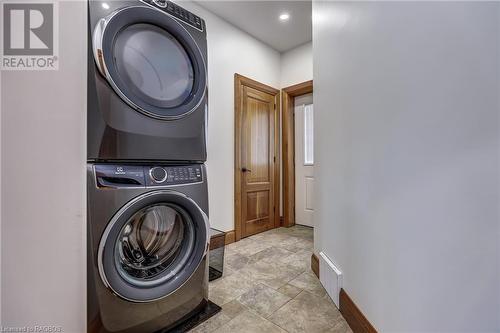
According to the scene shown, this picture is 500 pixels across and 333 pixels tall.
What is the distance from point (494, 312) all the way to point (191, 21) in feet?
5.62

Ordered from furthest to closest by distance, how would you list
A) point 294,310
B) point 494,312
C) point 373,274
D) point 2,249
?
point 294,310 → point 373,274 → point 2,249 → point 494,312

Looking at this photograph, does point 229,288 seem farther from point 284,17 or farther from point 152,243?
point 284,17

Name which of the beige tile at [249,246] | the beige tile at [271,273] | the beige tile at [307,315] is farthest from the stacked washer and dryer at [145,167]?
the beige tile at [249,246]

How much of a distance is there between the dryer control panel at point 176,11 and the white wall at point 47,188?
352 millimetres

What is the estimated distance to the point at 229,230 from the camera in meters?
2.81

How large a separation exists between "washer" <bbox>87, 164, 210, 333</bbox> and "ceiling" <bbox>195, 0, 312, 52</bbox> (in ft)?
7.00

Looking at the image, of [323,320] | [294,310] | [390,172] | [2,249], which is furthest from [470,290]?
[2,249]

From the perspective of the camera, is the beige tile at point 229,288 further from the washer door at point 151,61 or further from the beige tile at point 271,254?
the washer door at point 151,61

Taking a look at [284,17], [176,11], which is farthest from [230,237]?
[284,17]

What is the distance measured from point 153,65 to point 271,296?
5.22ft

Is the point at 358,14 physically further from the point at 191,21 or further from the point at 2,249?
the point at 2,249

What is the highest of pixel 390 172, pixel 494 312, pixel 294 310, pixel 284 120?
pixel 284 120

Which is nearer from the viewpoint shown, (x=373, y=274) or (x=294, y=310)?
(x=373, y=274)

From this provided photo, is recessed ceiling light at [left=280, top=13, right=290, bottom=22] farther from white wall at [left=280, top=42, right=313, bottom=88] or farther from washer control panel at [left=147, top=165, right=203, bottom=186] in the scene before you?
washer control panel at [left=147, top=165, right=203, bottom=186]
